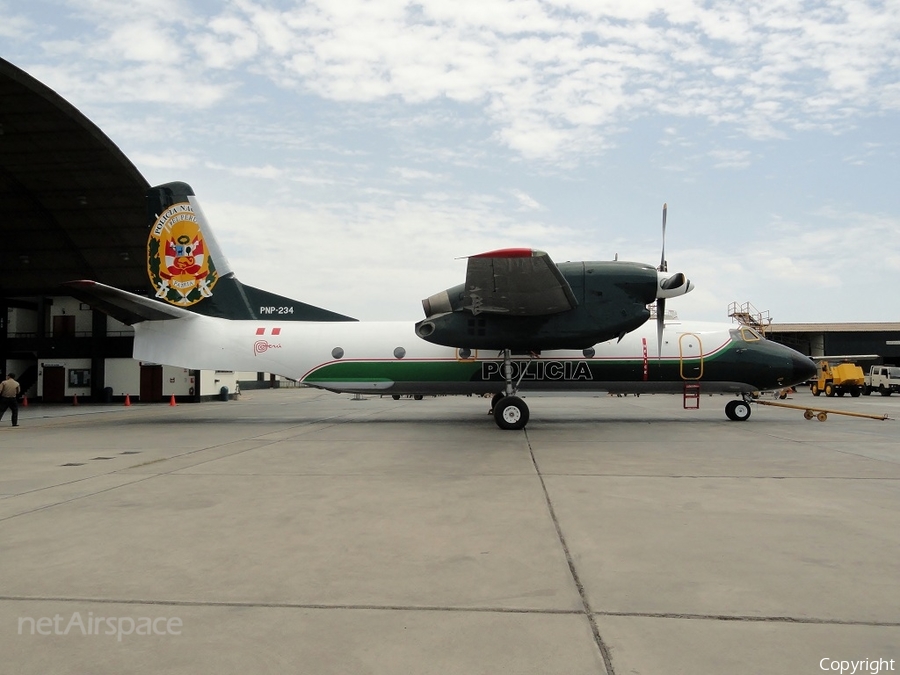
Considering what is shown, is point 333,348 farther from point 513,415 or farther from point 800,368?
point 800,368

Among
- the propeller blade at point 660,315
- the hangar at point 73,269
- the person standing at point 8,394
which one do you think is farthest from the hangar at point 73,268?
the propeller blade at point 660,315

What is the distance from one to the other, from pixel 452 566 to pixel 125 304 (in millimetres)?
13949

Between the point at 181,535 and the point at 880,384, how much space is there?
4334 cm

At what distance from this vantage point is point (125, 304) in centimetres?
1505

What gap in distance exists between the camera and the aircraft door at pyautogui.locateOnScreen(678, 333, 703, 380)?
15.5 meters

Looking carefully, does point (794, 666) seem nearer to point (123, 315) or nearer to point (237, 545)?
point (237, 545)

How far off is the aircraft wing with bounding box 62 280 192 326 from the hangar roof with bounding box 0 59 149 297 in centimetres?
1010

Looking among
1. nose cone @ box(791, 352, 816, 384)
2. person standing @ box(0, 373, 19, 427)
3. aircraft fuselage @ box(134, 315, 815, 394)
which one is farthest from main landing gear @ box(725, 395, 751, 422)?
person standing @ box(0, 373, 19, 427)

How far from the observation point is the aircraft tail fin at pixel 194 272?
1650cm

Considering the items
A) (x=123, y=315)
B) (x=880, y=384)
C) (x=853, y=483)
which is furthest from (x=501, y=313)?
(x=880, y=384)

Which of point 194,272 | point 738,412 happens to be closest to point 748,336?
point 738,412

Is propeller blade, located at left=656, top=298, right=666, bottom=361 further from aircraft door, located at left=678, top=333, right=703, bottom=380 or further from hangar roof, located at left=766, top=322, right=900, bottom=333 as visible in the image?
hangar roof, located at left=766, top=322, right=900, bottom=333

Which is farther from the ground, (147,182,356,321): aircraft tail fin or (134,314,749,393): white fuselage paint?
(147,182,356,321): aircraft tail fin

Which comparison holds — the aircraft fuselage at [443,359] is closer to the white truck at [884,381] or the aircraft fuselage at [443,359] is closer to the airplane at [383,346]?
the airplane at [383,346]
